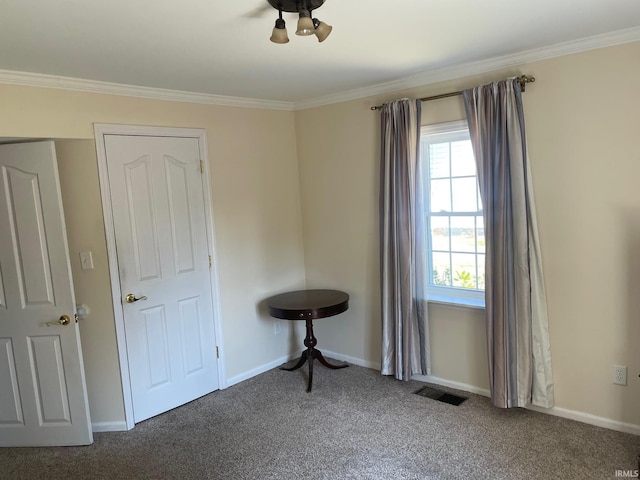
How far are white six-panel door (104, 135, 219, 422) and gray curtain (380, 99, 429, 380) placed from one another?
1.45 m

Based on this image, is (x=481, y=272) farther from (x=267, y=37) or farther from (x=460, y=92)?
(x=267, y=37)

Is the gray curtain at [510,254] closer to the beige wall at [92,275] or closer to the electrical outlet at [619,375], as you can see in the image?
the electrical outlet at [619,375]

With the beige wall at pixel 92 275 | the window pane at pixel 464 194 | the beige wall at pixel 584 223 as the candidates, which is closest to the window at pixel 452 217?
the window pane at pixel 464 194

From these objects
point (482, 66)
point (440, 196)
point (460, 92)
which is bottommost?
point (440, 196)

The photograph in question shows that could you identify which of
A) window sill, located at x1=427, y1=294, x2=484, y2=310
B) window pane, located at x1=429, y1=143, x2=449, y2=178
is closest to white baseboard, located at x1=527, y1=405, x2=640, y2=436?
window sill, located at x1=427, y1=294, x2=484, y2=310

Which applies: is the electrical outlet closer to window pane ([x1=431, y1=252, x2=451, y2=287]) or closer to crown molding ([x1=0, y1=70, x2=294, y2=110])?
window pane ([x1=431, y1=252, x2=451, y2=287])

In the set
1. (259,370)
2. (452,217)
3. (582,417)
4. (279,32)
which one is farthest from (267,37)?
(582,417)

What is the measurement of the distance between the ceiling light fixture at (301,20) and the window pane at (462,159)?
5.84ft

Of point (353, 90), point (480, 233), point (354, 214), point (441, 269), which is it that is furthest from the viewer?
point (354, 214)

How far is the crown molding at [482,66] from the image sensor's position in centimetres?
261

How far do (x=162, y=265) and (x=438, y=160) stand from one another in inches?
88.5

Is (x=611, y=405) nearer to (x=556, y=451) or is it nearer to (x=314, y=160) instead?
(x=556, y=451)

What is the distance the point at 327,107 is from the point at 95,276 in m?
2.33

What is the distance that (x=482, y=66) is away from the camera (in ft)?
10.2
